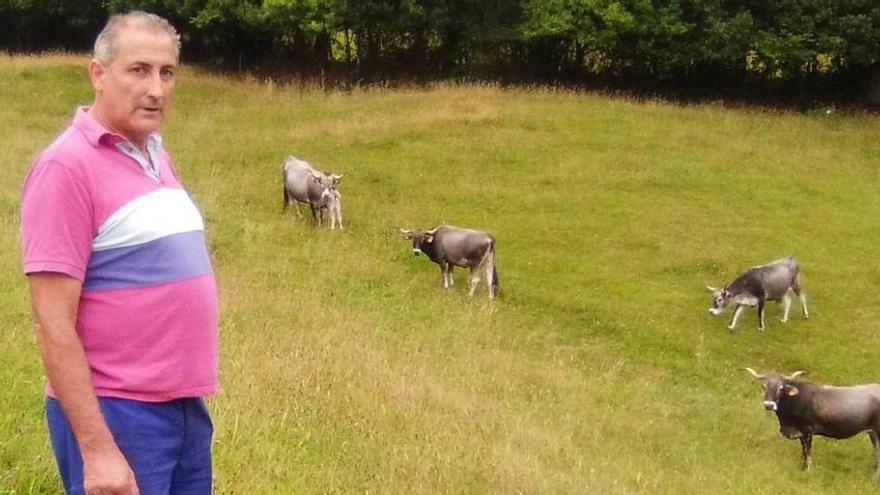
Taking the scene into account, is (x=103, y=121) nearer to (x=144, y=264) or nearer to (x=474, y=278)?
(x=144, y=264)

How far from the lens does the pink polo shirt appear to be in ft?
11.1

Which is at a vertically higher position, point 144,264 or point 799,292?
point 144,264

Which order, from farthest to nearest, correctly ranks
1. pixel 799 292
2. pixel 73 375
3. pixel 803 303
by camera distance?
1. pixel 799 292
2. pixel 803 303
3. pixel 73 375

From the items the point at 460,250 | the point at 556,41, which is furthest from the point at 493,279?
the point at 556,41

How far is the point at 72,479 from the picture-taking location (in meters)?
3.63

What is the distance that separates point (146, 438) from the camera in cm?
371

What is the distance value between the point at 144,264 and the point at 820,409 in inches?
441

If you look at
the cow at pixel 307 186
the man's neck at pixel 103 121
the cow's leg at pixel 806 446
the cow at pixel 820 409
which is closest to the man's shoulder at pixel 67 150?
the man's neck at pixel 103 121

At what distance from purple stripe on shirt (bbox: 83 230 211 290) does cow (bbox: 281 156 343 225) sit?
1671cm

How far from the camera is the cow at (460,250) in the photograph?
17.7 meters

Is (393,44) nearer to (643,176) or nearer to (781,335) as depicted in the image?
(643,176)

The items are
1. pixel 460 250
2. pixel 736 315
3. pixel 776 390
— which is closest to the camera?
pixel 776 390

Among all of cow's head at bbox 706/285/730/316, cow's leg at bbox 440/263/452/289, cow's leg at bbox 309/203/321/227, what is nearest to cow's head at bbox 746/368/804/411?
cow's head at bbox 706/285/730/316

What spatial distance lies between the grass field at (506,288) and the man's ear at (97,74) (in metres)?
2.41
